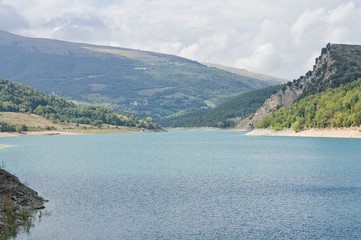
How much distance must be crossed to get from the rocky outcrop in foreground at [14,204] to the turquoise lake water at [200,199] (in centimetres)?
140

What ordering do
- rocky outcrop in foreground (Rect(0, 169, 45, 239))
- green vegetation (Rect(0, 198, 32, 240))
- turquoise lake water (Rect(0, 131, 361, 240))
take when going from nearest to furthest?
green vegetation (Rect(0, 198, 32, 240)) < turquoise lake water (Rect(0, 131, 361, 240)) < rocky outcrop in foreground (Rect(0, 169, 45, 239))

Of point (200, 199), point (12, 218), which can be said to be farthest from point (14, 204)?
point (200, 199)

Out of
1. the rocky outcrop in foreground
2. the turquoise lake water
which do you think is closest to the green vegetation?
the rocky outcrop in foreground

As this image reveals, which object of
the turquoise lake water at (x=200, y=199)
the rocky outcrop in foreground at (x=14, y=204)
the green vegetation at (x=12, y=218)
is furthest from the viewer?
the rocky outcrop in foreground at (x=14, y=204)

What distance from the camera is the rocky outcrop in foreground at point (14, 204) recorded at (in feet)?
179

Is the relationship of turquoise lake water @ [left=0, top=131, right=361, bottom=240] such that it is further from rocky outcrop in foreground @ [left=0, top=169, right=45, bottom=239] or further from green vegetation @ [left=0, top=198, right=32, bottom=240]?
rocky outcrop in foreground @ [left=0, top=169, right=45, bottom=239]

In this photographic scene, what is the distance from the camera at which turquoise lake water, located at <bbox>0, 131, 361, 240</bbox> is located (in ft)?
176

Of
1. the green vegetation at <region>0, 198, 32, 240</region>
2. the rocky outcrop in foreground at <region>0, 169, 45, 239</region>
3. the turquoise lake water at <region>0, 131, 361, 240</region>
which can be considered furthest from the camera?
the rocky outcrop in foreground at <region>0, 169, 45, 239</region>

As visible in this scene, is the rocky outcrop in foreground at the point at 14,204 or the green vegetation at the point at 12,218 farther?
the rocky outcrop in foreground at the point at 14,204

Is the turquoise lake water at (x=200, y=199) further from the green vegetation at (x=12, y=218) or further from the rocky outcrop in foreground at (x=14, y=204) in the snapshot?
the rocky outcrop in foreground at (x=14, y=204)

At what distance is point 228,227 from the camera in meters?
54.5

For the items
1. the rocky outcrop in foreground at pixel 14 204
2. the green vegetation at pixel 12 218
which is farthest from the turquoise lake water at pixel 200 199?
the rocky outcrop in foreground at pixel 14 204

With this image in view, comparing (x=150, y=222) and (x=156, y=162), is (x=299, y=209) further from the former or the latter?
(x=156, y=162)

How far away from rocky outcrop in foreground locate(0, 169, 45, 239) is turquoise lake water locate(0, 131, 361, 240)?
55.3 inches
